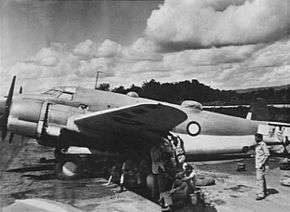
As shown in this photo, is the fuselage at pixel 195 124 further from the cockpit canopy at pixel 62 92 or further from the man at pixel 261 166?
the man at pixel 261 166

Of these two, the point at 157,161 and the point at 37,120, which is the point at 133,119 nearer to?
the point at 157,161

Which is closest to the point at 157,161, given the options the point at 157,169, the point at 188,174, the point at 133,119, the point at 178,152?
the point at 157,169

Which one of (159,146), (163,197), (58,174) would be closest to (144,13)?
(159,146)

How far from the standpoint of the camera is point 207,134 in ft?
28.0

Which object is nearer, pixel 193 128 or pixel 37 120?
pixel 37 120

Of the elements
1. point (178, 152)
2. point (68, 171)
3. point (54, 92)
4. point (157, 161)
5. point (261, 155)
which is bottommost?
point (68, 171)

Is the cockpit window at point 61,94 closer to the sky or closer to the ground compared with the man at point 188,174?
closer to the sky

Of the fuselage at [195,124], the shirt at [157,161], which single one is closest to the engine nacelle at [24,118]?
the fuselage at [195,124]

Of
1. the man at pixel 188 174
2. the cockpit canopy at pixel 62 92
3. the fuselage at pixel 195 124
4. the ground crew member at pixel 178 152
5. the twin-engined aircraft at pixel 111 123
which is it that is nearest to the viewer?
the man at pixel 188 174

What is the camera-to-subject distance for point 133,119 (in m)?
6.59

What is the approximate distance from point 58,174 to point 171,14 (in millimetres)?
5169

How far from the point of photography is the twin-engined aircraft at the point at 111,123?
21.9 ft

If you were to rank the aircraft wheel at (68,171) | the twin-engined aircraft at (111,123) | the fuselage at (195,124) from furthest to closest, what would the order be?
the fuselage at (195,124) < the aircraft wheel at (68,171) < the twin-engined aircraft at (111,123)

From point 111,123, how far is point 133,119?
2.25ft
